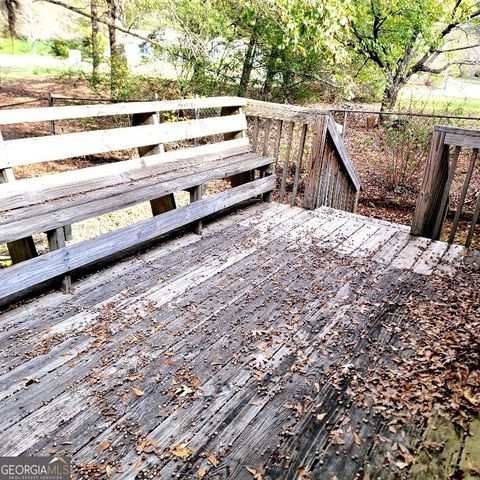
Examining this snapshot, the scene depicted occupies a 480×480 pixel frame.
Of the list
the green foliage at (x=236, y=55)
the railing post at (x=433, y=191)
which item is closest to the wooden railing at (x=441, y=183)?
the railing post at (x=433, y=191)

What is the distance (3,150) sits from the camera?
263 centimetres

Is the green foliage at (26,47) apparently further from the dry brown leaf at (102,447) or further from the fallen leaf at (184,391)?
the dry brown leaf at (102,447)

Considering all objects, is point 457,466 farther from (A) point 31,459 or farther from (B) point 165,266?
(B) point 165,266

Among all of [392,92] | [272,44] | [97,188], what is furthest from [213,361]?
[392,92]

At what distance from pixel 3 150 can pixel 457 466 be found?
9.19 ft

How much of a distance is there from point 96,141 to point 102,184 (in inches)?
12.3

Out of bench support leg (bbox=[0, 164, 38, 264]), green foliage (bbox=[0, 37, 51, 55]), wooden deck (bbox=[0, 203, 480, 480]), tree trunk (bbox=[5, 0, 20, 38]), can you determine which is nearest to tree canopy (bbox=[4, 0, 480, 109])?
tree trunk (bbox=[5, 0, 20, 38])

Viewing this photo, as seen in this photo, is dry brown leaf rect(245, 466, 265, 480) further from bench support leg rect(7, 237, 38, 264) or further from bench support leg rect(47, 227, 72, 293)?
bench support leg rect(7, 237, 38, 264)

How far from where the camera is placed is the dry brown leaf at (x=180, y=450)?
5.75 feet

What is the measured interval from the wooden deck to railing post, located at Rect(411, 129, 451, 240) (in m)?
0.37

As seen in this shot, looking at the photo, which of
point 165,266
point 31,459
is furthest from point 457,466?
point 165,266

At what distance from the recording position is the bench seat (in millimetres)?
2652

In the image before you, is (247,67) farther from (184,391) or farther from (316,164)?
(184,391)

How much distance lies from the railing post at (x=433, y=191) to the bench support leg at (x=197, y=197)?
1938mm
